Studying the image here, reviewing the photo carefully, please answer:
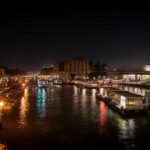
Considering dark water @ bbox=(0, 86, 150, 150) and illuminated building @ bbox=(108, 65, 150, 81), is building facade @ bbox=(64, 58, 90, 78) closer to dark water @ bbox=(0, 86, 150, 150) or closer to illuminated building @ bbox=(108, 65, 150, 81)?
illuminated building @ bbox=(108, 65, 150, 81)

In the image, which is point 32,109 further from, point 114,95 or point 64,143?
point 64,143

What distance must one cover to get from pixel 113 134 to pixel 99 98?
52.0 feet

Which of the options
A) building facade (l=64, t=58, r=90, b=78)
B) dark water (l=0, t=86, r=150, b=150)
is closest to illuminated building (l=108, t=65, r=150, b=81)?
building facade (l=64, t=58, r=90, b=78)

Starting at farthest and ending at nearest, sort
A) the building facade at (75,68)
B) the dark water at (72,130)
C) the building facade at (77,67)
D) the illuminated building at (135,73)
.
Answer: the building facade at (77,67) < the building facade at (75,68) < the illuminated building at (135,73) < the dark water at (72,130)

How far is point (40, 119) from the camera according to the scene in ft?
58.8

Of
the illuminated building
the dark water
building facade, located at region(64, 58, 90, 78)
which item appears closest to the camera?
the dark water

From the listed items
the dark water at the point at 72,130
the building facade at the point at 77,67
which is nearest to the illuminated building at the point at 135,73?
the building facade at the point at 77,67

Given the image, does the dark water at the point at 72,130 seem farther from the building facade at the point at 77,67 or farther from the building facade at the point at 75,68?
the building facade at the point at 77,67

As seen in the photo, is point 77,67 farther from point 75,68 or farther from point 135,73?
point 135,73

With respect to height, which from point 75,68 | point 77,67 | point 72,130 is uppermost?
point 77,67

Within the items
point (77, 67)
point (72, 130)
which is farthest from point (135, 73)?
point (72, 130)

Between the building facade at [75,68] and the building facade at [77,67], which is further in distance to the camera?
the building facade at [77,67]

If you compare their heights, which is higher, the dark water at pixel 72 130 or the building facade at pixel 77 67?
the building facade at pixel 77 67

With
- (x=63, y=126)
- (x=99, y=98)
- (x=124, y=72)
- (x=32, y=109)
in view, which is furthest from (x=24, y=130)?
(x=124, y=72)
